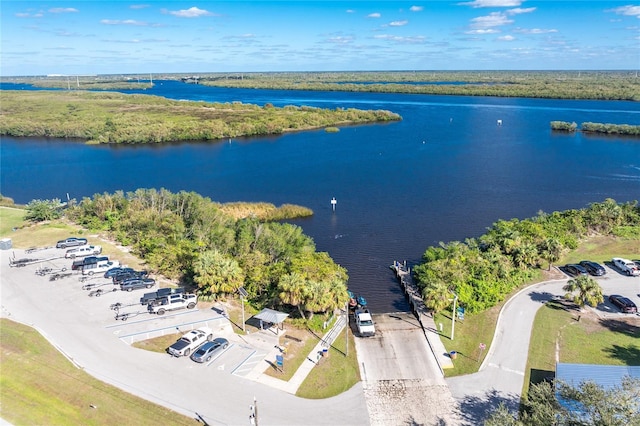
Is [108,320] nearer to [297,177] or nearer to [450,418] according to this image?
[450,418]

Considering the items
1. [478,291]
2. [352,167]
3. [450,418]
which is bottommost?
[450,418]

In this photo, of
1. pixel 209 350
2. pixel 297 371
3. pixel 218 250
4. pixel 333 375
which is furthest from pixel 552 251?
pixel 209 350

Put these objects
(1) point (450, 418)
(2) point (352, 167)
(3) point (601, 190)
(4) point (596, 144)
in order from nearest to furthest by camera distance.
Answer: (1) point (450, 418)
(3) point (601, 190)
(2) point (352, 167)
(4) point (596, 144)

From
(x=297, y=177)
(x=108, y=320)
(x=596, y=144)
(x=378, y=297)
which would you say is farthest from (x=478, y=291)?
(x=596, y=144)

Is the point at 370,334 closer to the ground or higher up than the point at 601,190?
closer to the ground

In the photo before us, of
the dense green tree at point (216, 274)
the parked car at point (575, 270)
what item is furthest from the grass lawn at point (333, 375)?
the parked car at point (575, 270)

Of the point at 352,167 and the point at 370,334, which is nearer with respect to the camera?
the point at 370,334
